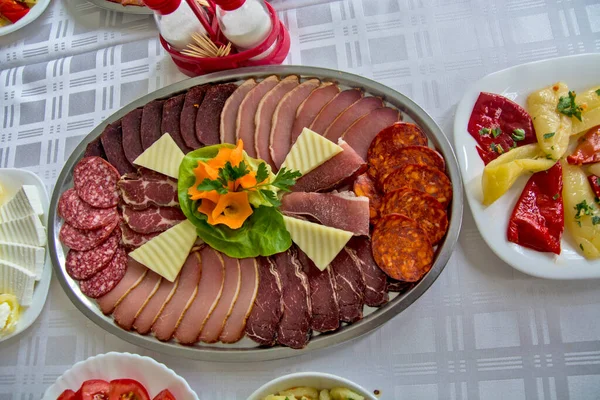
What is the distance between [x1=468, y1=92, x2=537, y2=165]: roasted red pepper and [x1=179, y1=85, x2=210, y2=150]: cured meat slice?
3.66 feet

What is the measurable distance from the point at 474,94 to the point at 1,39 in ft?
7.95

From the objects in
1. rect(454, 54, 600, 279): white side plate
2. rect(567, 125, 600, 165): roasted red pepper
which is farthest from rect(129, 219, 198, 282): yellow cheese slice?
rect(567, 125, 600, 165): roasted red pepper

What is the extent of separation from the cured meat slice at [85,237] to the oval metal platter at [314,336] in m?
0.08

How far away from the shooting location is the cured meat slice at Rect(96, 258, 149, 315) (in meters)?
1.89

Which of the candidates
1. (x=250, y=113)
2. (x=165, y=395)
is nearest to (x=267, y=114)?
(x=250, y=113)

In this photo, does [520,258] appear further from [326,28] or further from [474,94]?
[326,28]

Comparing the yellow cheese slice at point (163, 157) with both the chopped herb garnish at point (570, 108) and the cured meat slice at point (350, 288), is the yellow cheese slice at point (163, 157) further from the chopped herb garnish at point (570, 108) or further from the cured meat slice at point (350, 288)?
the chopped herb garnish at point (570, 108)

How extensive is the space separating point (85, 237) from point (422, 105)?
1.53 metres

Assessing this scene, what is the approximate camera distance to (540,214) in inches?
69.3

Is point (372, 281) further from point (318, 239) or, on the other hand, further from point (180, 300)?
point (180, 300)

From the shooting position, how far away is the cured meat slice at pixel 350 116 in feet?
6.28

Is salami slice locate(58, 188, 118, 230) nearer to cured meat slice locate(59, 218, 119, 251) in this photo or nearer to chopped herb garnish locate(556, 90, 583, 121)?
cured meat slice locate(59, 218, 119, 251)

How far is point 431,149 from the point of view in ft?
6.00

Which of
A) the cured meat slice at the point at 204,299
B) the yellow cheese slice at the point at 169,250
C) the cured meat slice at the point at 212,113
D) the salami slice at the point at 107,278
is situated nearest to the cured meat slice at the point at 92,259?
the salami slice at the point at 107,278
